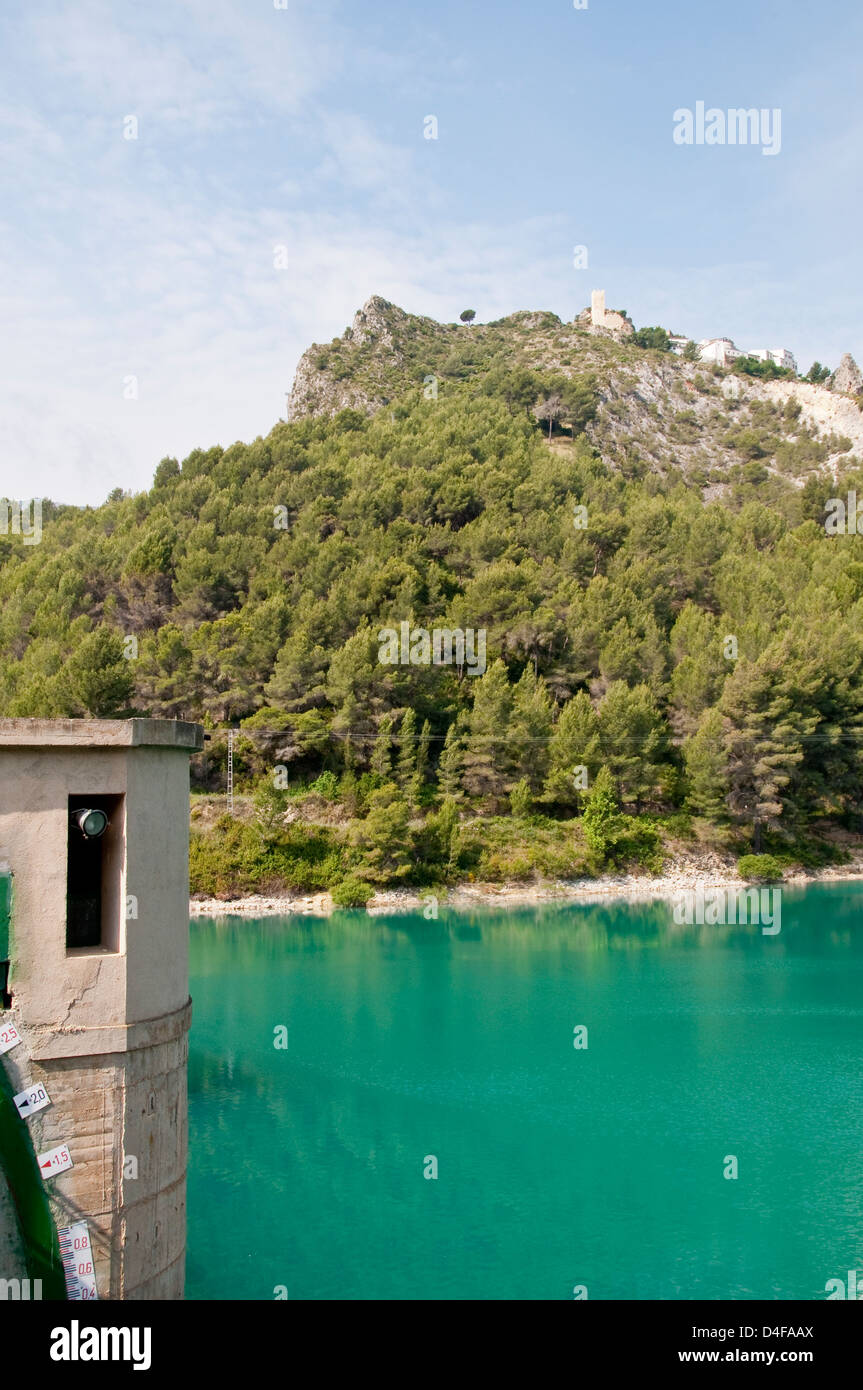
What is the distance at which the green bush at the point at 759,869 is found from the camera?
98.9ft

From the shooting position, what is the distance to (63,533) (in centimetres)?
4775

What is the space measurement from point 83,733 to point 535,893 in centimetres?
→ 2455

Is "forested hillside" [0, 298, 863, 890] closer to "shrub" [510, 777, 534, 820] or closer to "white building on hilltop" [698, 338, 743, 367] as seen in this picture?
"shrub" [510, 777, 534, 820]

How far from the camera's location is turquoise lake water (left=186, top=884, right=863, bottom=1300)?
910 centimetres

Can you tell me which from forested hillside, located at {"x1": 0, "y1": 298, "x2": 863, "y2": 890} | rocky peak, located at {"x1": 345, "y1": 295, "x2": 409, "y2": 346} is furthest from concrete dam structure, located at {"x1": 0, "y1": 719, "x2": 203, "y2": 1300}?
rocky peak, located at {"x1": 345, "y1": 295, "x2": 409, "y2": 346}

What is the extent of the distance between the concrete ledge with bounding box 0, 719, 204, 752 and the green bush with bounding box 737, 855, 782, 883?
27512 mm

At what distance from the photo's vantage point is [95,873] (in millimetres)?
5777

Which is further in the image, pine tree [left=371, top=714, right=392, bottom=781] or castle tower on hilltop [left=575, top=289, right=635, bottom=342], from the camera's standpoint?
castle tower on hilltop [left=575, top=289, right=635, bottom=342]

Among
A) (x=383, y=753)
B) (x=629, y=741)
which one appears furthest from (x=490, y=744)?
(x=629, y=741)

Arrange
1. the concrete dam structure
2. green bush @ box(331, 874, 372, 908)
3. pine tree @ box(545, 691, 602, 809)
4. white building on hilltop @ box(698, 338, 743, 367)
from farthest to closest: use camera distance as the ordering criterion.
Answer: white building on hilltop @ box(698, 338, 743, 367) < pine tree @ box(545, 691, 602, 809) < green bush @ box(331, 874, 372, 908) < the concrete dam structure

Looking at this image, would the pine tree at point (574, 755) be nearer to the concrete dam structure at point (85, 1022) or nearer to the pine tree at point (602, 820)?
the pine tree at point (602, 820)

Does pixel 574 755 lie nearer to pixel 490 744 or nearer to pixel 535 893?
pixel 490 744

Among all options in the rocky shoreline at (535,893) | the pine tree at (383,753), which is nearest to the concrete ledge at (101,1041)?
the rocky shoreline at (535,893)
